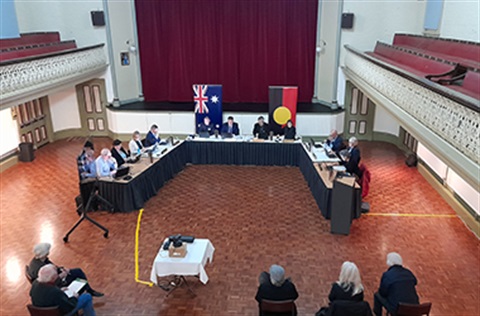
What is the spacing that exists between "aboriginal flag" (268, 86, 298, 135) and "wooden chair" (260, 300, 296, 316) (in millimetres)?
8288

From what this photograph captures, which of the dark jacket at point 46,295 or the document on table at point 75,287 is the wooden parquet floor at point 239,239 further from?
the dark jacket at point 46,295

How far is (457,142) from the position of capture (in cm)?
542

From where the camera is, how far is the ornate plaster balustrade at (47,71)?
29.8 ft

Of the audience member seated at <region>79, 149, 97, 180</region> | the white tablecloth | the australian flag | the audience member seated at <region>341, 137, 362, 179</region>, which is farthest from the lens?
the australian flag

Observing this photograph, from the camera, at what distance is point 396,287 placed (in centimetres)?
505

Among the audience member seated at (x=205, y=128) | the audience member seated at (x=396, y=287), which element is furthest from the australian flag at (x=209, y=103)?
the audience member seated at (x=396, y=287)

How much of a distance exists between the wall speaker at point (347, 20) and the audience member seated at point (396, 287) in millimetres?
10441

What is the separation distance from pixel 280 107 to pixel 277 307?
8747 millimetres

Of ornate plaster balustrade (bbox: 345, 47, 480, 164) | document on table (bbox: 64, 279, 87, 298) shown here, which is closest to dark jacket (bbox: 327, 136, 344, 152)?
ornate plaster balustrade (bbox: 345, 47, 480, 164)

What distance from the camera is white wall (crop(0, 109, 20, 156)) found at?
12.1m

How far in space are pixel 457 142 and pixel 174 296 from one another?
15.8 ft

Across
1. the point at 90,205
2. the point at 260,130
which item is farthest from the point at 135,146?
the point at 260,130

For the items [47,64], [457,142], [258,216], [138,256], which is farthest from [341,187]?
[47,64]

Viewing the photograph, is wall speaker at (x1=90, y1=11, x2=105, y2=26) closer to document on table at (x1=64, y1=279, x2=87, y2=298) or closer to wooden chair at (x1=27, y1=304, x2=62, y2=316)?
document on table at (x1=64, y1=279, x2=87, y2=298)
